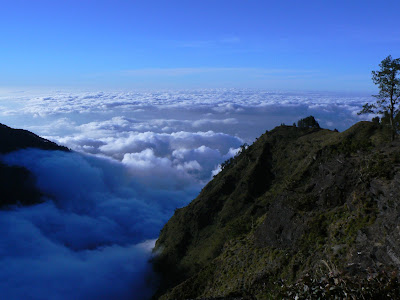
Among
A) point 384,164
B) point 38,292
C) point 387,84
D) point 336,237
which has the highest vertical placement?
point 387,84

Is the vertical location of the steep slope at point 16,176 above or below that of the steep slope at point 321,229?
below

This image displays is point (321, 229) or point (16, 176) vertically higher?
point (321, 229)

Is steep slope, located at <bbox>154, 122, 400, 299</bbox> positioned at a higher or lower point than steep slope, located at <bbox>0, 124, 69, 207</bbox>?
higher

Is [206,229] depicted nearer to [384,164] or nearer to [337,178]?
[337,178]

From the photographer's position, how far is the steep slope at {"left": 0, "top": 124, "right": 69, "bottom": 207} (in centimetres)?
14188

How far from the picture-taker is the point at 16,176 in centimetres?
15488

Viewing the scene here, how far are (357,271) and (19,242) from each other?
464 ft

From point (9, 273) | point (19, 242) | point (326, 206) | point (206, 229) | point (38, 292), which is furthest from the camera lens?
point (19, 242)

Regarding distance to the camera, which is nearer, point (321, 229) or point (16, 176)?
point (321, 229)

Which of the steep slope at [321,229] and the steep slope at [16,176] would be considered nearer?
the steep slope at [321,229]

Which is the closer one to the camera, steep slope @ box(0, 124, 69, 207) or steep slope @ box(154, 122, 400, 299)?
steep slope @ box(154, 122, 400, 299)

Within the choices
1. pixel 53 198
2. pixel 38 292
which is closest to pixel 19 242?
pixel 38 292

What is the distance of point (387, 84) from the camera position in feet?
89.2

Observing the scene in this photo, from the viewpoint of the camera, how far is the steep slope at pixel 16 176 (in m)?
142
